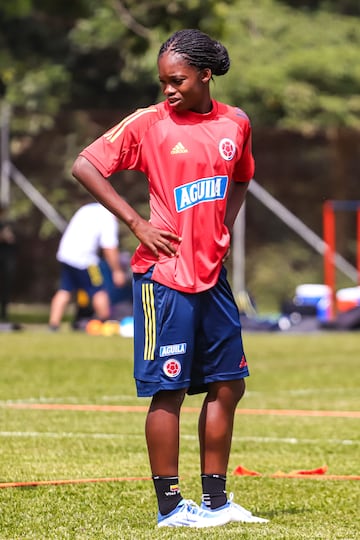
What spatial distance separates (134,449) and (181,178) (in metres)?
2.90

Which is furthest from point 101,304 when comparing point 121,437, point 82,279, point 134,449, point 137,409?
point 134,449

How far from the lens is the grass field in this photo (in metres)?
5.70

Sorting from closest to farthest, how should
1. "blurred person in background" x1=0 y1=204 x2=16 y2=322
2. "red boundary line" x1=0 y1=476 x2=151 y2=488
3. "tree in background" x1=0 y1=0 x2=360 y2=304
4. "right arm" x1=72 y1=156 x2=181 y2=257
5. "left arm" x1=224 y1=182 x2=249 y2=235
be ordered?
"right arm" x1=72 y1=156 x2=181 y2=257 → "left arm" x1=224 y1=182 x2=249 y2=235 → "red boundary line" x1=0 y1=476 x2=151 y2=488 → "blurred person in background" x1=0 y1=204 x2=16 y2=322 → "tree in background" x1=0 y1=0 x2=360 y2=304

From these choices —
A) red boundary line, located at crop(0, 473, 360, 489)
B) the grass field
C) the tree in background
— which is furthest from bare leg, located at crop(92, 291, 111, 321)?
red boundary line, located at crop(0, 473, 360, 489)

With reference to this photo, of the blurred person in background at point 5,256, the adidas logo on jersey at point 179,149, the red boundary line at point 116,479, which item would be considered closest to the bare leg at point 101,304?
the blurred person in background at point 5,256

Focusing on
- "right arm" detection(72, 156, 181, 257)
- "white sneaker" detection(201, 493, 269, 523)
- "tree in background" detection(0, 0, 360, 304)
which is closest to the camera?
"right arm" detection(72, 156, 181, 257)

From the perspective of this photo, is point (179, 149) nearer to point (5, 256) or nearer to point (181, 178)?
point (181, 178)

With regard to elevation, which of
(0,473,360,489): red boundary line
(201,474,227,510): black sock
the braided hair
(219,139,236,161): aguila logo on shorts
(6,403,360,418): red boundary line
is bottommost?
(6,403,360,418): red boundary line

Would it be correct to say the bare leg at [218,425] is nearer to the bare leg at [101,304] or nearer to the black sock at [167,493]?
the black sock at [167,493]

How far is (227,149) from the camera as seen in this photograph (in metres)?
5.71

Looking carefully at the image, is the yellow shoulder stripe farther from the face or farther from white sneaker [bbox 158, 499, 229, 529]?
white sneaker [bbox 158, 499, 229, 529]

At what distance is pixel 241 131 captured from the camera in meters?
5.80

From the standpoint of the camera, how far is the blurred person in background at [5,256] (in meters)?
22.6

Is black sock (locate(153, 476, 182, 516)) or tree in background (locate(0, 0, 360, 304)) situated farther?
tree in background (locate(0, 0, 360, 304))
